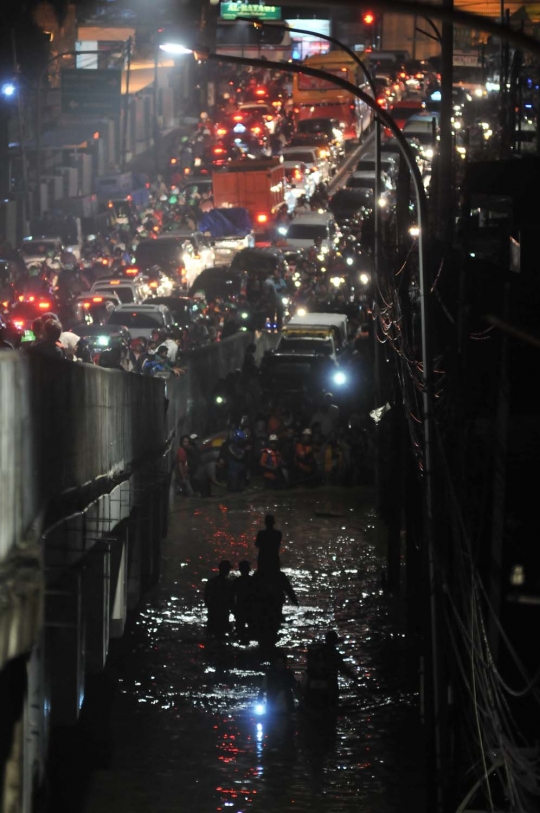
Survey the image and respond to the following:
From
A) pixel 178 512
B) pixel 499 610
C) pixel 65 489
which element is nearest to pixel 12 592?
pixel 65 489

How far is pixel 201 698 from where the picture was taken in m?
14.4

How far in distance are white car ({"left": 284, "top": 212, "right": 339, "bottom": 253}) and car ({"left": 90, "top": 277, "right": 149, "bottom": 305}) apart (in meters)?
12.2

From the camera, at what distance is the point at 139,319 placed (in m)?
36.0

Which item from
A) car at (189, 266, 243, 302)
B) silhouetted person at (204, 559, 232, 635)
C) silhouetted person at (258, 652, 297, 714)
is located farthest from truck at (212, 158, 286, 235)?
silhouetted person at (258, 652, 297, 714)

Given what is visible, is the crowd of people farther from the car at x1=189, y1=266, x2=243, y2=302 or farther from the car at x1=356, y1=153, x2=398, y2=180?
the car at x1=356, y1=153, x2=398, y2=180

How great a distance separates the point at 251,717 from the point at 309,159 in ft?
171

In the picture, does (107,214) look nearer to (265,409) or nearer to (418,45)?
(265,409)

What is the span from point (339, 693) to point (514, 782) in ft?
18.2

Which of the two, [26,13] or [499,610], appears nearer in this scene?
[499,610]

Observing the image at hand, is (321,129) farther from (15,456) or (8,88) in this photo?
(15,456)

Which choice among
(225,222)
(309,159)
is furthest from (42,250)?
(309,159)

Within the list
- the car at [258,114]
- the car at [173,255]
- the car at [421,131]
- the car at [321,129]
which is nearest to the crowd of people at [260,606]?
the car at [173,255]

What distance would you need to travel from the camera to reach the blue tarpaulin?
53.4 m

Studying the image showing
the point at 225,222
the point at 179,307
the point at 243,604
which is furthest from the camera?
the point at 225,222
